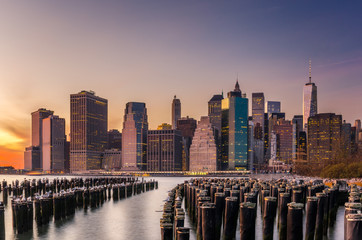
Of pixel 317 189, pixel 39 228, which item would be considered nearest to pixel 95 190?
pixel 39 228

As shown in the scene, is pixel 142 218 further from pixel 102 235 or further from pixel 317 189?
pixel 317 189

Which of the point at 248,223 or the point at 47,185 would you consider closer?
the point at 248,223

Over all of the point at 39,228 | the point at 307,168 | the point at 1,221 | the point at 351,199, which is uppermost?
the point at 351,199

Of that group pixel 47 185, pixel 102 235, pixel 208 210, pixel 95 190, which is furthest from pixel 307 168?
pixel 208 210

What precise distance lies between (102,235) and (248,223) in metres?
16.6

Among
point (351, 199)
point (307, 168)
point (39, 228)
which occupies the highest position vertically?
point (351, 199)

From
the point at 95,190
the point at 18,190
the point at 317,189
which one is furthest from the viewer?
the point at 18,190

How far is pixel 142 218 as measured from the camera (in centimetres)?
3669

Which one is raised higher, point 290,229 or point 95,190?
point 290,229

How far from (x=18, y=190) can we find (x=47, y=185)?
11566mm

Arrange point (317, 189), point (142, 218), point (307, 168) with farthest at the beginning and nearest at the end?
point (307, 168) → point (142, 218) → point (317, 189)

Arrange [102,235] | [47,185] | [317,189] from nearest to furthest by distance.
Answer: [102,235], [317,189], [47,185]

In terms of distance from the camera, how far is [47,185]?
67812mm

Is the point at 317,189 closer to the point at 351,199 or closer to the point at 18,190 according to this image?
the point at 351,199
